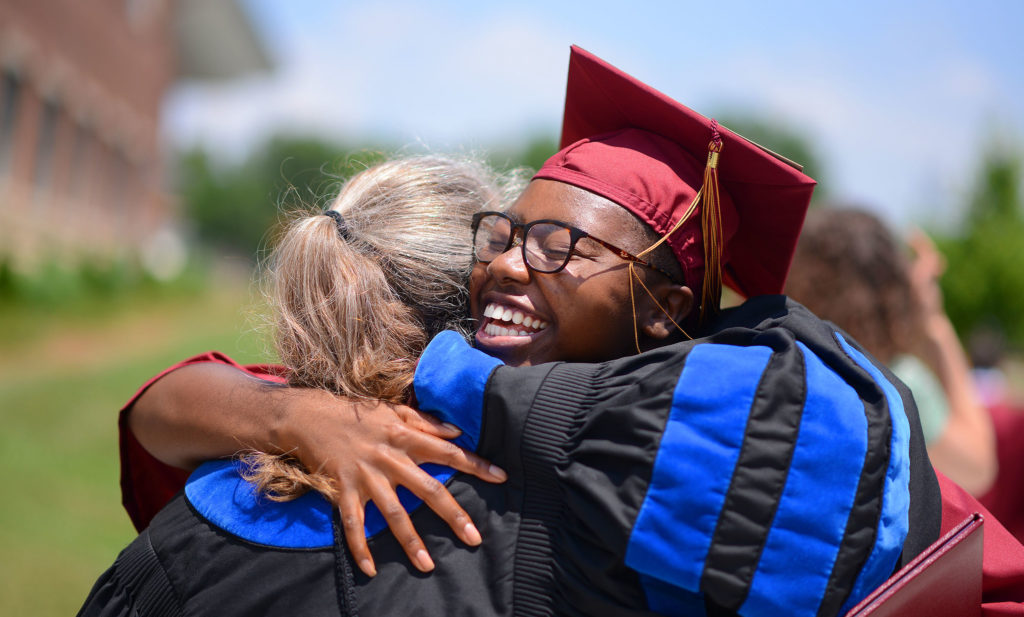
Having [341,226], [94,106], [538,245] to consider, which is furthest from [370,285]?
[94,106]

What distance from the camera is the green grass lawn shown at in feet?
17.5

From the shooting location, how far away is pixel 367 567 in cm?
163

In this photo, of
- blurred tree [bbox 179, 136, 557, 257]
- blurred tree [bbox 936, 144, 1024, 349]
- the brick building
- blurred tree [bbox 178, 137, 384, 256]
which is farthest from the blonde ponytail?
blurred tree [bbox 178, 137, 384, 256]

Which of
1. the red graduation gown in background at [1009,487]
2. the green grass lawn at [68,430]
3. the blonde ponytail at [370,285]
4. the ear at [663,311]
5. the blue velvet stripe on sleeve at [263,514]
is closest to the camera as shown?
the blue velvet stripe on sleeve at [263,514]

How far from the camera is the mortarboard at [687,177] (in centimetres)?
199

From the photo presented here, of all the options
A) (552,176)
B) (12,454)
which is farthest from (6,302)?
(552,176)

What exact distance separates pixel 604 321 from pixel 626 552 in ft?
2.17

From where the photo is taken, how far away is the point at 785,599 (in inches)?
56.5

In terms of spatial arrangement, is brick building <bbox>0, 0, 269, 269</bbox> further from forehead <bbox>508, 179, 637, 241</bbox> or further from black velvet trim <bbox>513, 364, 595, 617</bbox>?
black velvet trim <bbox>513, 364, 595, 617</bbox>

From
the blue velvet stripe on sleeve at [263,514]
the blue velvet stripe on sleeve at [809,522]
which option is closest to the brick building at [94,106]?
the blue velvet stripe on sleeve at [263,514]

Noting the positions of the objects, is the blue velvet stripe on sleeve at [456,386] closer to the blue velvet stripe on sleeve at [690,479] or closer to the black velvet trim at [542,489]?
the black velvet trim at [542,489]

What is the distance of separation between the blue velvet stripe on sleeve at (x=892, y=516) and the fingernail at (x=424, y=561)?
0.78 metres

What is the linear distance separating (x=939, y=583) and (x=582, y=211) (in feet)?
3.54

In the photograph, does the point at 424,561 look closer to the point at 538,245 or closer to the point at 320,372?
the point at 320,372
